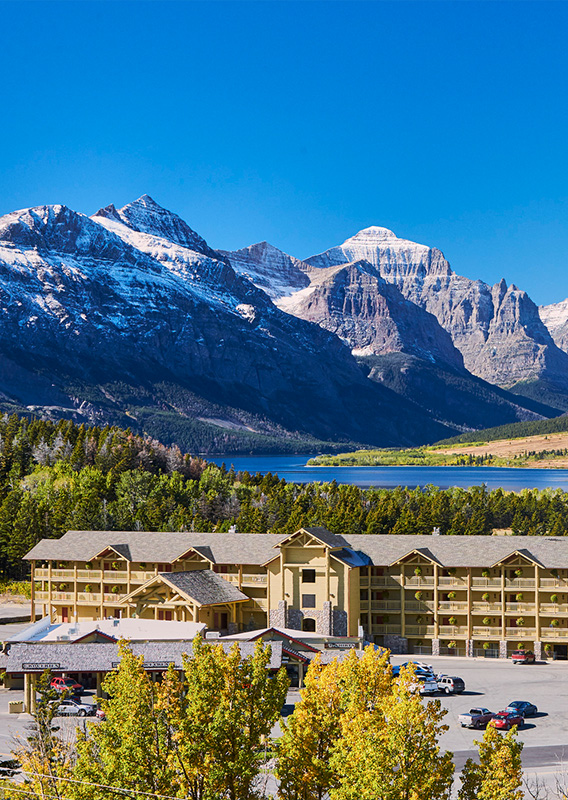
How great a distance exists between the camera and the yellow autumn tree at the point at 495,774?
117 ft

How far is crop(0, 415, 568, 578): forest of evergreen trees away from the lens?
13525 cm

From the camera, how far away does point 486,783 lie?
35719 mm

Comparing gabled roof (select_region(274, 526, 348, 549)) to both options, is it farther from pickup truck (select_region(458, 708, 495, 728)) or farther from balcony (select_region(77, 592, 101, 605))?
pickup truck (select_region(458, 708, 495, 728))

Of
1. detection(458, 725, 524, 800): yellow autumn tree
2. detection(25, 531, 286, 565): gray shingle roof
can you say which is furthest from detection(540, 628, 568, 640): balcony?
detection(458, 725, 524, 800): yellow autumn tree

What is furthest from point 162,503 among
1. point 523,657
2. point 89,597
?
point 523,657

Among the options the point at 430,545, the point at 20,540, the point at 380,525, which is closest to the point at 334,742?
the point at 430,545

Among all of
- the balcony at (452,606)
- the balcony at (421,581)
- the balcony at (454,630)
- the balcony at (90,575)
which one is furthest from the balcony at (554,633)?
the balcony at (90,575)

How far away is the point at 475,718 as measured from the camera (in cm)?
6228

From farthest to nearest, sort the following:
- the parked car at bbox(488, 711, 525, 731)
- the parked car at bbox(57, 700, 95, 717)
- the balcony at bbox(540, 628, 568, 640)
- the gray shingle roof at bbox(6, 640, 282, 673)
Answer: the balcony at bbox(540, 628, 568, 640) → the gray shingle roof at bbox(6, 640, 282, 673) → the parked car at bbox(57, 700, 95, 717) → the parked car at bbox(488, 711, 525, 731)

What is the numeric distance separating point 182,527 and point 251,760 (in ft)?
333

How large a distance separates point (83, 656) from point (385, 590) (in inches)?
1363

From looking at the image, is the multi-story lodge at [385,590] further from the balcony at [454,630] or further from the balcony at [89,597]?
the balcony at [89,597]

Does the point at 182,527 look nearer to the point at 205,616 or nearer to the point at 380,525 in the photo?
the point at 380,525

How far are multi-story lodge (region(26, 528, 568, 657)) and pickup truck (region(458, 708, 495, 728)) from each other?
27.7 metres
